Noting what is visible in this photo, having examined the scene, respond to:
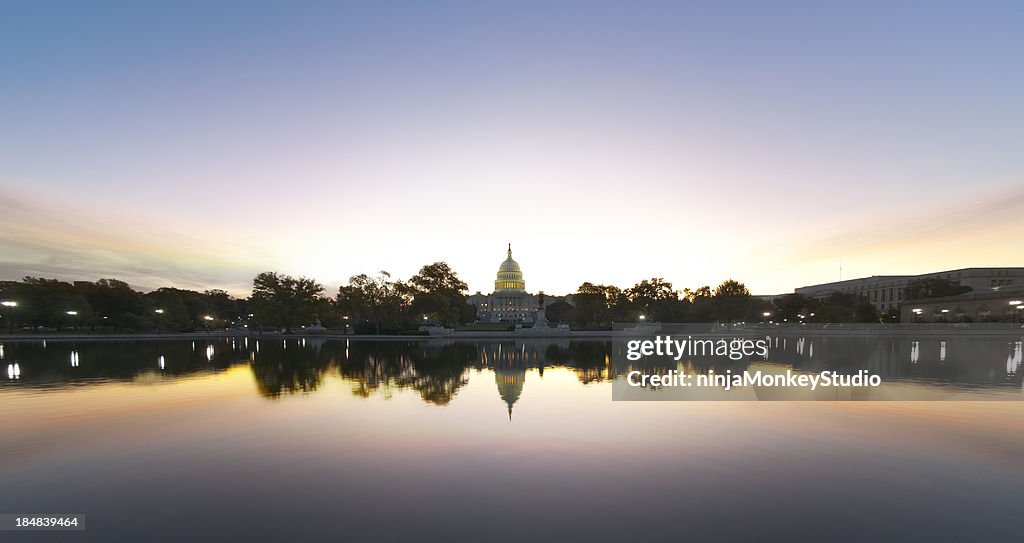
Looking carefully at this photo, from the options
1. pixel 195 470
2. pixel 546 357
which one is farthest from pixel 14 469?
pixel 546 357

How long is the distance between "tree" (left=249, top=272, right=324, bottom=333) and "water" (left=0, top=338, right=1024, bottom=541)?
209 ft

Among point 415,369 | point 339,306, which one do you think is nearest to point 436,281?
point 339,306

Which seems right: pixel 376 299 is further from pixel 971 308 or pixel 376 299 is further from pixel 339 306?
pixel 971 308

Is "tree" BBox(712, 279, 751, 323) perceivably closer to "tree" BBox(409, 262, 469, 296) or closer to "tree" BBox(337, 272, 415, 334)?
"tree" BBox(409, 262, 469, 296)

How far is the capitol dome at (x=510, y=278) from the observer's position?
178250 millimetres

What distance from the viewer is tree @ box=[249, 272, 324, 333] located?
83312 millimetres

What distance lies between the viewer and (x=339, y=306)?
288ft

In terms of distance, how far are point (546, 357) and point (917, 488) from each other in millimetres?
32624

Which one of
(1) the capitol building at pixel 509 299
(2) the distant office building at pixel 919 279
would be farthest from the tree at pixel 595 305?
(2) the distant office building at pixel 919 279

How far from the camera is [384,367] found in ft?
111

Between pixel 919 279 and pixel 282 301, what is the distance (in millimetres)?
180797

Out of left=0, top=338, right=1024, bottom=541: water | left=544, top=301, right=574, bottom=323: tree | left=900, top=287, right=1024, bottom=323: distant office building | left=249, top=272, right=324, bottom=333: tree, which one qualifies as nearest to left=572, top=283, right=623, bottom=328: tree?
left=544, top=301, right=574, bottom=323: tree

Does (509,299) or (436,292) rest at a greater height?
(436,292)

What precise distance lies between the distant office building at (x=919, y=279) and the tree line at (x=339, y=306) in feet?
175
